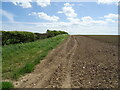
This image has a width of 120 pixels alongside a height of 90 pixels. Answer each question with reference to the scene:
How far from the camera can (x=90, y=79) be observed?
5859mm

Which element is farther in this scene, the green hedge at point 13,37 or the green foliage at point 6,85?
the green hedge at point 13,37

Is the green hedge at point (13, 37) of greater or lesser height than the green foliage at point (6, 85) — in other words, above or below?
above

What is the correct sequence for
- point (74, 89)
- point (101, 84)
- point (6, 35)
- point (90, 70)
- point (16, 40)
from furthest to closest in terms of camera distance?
point (16, 40)
point (6, 35)
point (90, 70)
point (101, 84)
point (74, 89)

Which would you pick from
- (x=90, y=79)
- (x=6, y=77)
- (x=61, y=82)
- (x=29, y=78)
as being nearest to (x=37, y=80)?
(x=29, y=78)

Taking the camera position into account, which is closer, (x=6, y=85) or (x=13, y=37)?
(x=6, y=85)

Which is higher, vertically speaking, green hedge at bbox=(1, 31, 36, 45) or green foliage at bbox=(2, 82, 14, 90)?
green hedge at bbox=(1, 31, 36, 45)

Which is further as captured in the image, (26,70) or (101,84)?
(26,70)

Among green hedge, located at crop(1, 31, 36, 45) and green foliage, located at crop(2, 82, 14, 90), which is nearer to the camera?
green foliage, located at crop(2, 82, 14, 90)

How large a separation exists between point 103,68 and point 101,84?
6.69 ft

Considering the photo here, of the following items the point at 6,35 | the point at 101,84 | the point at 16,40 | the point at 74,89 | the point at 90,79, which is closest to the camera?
the point at 74,89

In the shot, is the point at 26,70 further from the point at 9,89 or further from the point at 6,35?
the point at 6,35

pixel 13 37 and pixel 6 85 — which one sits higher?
pixel 13 37

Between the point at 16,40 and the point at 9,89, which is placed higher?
the point at 16,40

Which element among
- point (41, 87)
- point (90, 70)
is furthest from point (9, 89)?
point (90, 70)
